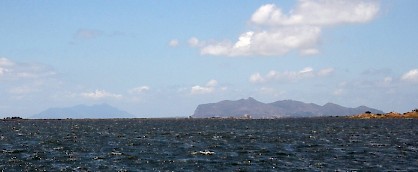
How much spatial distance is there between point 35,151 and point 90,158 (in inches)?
587

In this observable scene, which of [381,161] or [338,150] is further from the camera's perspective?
[338,150]

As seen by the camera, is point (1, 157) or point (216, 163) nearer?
point (216, 163)

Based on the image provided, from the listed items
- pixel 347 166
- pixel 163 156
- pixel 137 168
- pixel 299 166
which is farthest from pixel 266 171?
pixel 163 156

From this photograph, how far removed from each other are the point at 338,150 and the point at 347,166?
19.0 metres

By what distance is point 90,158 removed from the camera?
6084 cm

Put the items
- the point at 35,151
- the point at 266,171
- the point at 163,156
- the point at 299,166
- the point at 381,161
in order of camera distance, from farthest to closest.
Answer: the point at 35,151
the point at 163,156
the point at 381,161
the point at 299,166
the point at 266,171

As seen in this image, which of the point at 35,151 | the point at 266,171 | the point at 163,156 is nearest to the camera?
the point at 266,171

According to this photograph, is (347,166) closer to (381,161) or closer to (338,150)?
(381,161)

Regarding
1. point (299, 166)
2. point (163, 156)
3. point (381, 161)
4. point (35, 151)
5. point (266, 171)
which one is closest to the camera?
point (266, 171)

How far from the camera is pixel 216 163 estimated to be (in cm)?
5588

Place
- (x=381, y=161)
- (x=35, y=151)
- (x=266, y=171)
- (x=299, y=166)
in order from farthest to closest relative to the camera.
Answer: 1. (x=35, y=151)
2. (x=381, y=161)
3. (x=299, y=166)
4. (x=266, y=171)

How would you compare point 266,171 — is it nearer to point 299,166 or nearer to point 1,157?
point 299,166

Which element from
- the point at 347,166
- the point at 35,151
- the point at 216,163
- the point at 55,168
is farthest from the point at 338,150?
the point at 35,151

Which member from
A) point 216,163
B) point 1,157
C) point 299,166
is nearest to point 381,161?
point 299,166
